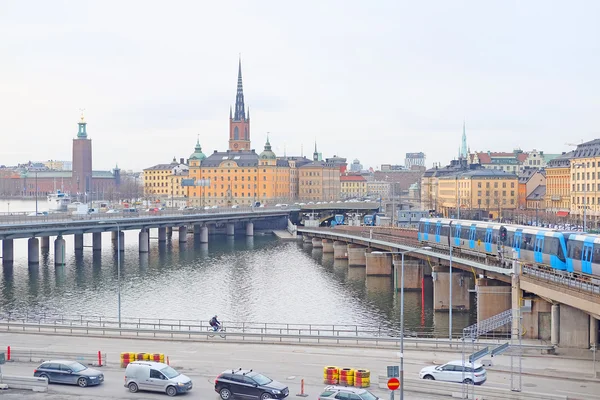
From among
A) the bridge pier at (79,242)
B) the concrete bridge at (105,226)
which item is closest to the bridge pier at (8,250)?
the concrete bridge at (105,226)

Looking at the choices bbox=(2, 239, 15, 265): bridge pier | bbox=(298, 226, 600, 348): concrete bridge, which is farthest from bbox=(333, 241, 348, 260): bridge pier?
bbox=(2, 239, 15, 265): bridge pier

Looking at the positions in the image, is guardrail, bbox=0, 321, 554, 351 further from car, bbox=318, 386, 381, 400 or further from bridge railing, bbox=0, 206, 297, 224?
bridge railing, bbox=0, 206, 297, 224

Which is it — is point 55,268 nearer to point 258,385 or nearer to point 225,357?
point 225,357

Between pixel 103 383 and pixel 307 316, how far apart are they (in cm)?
3715

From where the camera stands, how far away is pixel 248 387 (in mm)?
40281

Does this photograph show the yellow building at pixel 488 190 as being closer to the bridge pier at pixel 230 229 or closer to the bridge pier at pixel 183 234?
the bridge pier at pixel 230 229

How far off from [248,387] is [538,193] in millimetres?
164266

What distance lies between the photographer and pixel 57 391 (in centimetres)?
4278

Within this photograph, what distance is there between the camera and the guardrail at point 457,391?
39.0 m

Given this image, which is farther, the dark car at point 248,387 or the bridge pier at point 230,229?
the bridge pier at point 230,229

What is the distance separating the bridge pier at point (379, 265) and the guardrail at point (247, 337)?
173 feet

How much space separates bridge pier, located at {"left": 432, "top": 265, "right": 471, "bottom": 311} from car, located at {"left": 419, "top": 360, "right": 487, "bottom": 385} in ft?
116

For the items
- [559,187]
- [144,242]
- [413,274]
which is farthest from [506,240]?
[559,187]

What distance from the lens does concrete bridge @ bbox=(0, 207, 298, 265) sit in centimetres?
12069
